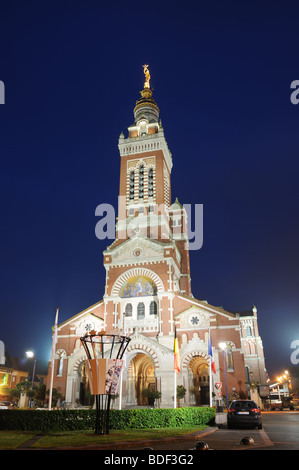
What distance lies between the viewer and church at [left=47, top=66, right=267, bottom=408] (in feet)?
117

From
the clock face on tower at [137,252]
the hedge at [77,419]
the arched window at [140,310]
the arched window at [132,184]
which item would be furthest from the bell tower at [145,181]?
the hedge at [77,419]

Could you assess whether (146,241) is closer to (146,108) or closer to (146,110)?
(146,110)

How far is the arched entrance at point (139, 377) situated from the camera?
37625 mm

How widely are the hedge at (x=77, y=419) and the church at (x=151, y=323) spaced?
13635 mm

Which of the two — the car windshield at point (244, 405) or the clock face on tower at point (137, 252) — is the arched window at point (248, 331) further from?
the car windshield at point (244, 405)

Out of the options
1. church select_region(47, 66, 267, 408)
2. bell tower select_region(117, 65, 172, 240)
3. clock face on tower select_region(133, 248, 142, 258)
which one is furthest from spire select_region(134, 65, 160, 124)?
clock face on tower select_region(133, 248, 142, 258)

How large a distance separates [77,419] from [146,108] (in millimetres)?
50608

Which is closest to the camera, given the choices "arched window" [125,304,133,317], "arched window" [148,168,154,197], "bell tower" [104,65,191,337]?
"bell tower" [104,65,191,337]

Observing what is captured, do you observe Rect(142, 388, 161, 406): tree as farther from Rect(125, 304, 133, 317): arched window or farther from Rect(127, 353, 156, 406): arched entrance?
Rect(125, 304, 133, 317): arched window

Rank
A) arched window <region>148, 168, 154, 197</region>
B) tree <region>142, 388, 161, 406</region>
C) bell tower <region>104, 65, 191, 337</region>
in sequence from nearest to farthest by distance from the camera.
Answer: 1. tree <region>142, 388, 161, 406</region>
2. bell tower <region>104, 65, 191, 337</region>
3. arched window <region>148, 168, 154, 197</region>

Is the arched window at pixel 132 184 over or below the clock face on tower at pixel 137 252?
over

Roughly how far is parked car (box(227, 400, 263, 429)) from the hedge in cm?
321

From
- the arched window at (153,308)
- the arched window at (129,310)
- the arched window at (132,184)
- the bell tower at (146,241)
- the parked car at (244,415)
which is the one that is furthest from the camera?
the arched window at (132,184)
